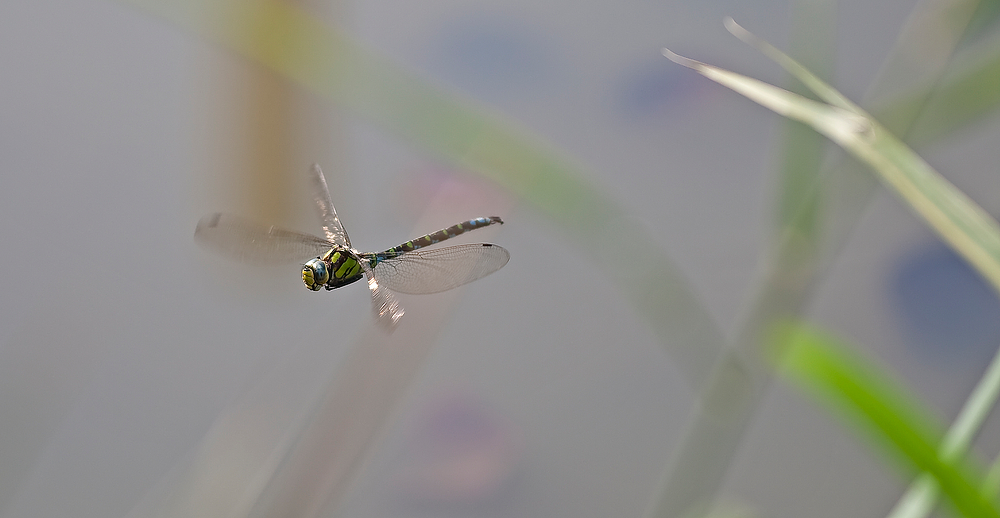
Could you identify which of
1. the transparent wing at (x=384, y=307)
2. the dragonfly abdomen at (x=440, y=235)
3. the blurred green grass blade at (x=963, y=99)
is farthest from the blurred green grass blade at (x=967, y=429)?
the dragonfly abdomen at (x=440, y=235)

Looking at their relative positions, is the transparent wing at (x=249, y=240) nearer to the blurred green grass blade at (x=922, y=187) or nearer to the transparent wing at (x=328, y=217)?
the transparent wing at (x=328, y=217)

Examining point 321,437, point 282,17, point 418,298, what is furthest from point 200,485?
point 282,17

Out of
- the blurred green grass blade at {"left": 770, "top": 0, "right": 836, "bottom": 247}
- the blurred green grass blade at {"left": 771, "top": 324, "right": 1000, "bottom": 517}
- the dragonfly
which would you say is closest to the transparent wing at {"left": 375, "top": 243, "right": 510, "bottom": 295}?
the dragonfly

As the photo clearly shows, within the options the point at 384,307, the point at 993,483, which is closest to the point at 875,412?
the point at 993,483

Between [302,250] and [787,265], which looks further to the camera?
[302,250]

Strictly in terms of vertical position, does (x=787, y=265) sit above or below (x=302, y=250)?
above

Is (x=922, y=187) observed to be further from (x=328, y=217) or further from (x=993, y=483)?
(x=328, y=217)

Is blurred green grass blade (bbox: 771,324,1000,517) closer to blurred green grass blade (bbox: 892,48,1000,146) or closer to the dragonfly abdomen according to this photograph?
blurred green grass blade (bbox: 892,48,1000,146)

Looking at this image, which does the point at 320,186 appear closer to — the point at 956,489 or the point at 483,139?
the point at 483,139
